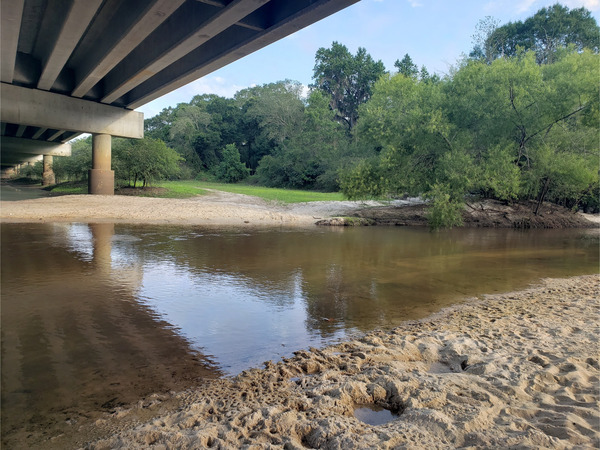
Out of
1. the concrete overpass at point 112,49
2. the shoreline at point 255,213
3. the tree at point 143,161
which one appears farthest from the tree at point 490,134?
the tree at point 143,161

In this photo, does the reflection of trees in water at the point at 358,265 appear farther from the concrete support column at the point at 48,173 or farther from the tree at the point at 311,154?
the concrete support column at the point at 48,173

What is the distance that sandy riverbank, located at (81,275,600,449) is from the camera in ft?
9.40

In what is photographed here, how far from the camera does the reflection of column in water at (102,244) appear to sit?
8.78 m

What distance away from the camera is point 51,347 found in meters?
4.61

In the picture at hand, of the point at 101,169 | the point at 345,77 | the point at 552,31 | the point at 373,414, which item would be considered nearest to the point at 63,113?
the point at 101,169

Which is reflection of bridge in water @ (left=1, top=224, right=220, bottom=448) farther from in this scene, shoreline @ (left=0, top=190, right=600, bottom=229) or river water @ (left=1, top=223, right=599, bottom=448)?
shoreline @ (left=0, top=190, right=600, bottom=229)

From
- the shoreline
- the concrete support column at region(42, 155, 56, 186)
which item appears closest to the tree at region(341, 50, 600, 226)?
the shoreline

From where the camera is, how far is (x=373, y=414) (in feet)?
11.0

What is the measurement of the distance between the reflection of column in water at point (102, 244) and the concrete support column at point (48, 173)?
31.2m

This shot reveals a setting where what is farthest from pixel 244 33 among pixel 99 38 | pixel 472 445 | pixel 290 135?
pixel 290 135

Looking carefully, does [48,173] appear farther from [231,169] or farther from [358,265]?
[358,265]

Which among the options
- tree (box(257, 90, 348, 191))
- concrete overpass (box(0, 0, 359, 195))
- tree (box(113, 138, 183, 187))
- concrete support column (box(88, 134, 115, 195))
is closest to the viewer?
concrete overpass (box(0, 0, 359, 195))

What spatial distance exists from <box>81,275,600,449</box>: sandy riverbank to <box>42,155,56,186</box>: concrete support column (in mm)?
44231

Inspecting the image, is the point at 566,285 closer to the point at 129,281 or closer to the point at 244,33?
the point at 129,281
